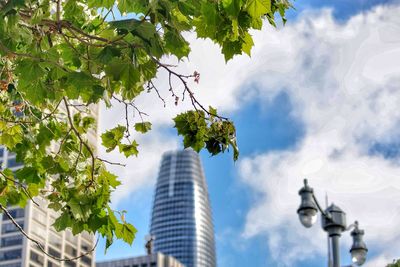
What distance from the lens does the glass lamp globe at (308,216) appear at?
58.8ft

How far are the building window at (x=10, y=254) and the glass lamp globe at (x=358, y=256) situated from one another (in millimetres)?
146147

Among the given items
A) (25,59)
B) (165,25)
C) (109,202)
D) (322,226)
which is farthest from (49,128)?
(322,226)

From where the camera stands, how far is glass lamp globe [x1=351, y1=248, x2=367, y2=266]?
2045 cm

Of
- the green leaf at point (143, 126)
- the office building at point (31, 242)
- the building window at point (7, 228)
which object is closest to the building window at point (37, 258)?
the office building at point (31, 242)

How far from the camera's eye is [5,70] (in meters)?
10.6

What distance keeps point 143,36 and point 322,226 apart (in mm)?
11641

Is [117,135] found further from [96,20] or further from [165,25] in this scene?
[165,25]

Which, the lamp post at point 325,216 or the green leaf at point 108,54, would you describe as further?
the lamp post at point 325,216

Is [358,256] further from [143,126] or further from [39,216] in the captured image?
[39,216]

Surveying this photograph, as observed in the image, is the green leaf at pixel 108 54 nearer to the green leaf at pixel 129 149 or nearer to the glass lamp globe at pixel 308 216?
the green leaf at pixel 129 149

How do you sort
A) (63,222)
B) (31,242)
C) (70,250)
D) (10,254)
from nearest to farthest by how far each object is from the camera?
(63,222), (31,242), (10,254), (70,250)

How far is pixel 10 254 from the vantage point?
162m

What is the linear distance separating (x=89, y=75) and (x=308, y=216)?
33.8 ft

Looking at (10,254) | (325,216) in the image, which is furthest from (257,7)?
(10,254)
